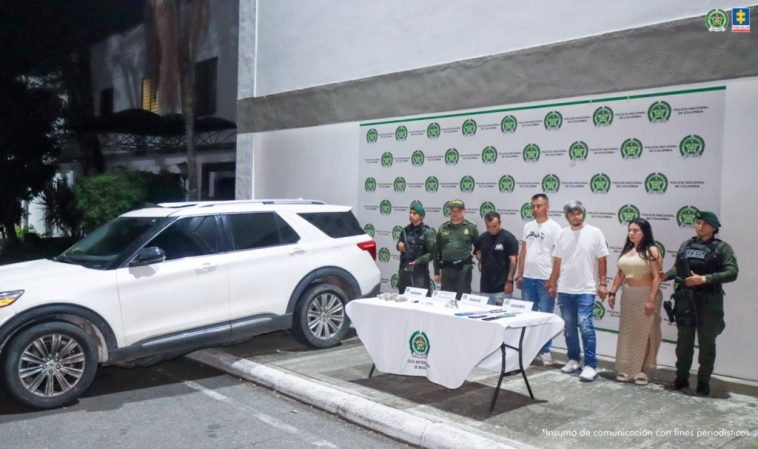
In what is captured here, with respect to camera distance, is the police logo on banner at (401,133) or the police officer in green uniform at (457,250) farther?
the police logo on banner at (401,133)

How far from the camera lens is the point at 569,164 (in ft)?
26.7

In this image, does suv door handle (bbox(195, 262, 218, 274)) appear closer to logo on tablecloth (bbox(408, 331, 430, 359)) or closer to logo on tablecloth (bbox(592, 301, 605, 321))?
logo on tablecloth (bbox(408, 331, 430, 359))

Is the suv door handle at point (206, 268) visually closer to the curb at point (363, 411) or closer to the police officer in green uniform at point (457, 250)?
the curb at point (363, 411)

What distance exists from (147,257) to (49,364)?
138 cm

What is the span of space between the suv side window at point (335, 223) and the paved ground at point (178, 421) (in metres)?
2.35

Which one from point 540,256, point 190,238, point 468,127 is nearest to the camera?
point 190,238

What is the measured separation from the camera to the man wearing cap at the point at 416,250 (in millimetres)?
9070

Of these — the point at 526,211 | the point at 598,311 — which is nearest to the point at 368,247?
the point at 526,211

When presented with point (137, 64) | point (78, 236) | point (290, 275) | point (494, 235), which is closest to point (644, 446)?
point (494, 235)

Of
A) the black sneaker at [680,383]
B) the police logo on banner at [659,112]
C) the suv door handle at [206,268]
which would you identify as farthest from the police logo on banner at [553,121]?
the suv door handle at [206,268]

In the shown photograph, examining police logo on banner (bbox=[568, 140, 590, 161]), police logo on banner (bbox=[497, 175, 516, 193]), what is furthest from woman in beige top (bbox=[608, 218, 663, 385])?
police logo on banner (bbox=[497, 175, 516, 193])

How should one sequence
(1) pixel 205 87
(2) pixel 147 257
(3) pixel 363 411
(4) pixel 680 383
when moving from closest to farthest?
(3) pixel 363 411
(4) pixel 680 383
(2) pixel 147 257
(1) pixel 205 87

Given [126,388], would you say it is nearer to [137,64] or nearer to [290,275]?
[290,275]

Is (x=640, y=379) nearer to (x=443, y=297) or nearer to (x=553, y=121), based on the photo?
(x=443, y=297)
